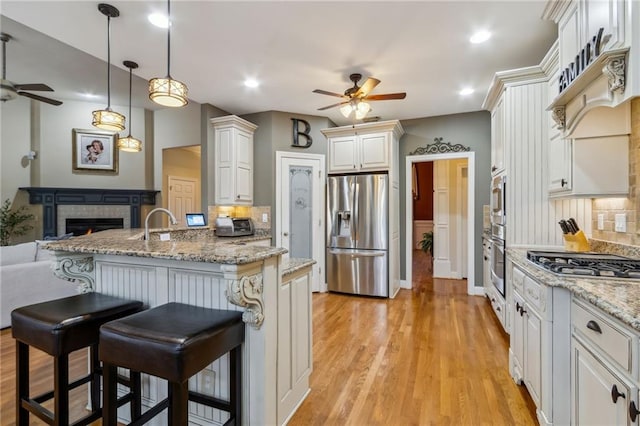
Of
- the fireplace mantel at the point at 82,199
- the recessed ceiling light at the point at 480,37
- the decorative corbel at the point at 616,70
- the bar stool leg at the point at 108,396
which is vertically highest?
the recessed ceiling light at the point at 480,37

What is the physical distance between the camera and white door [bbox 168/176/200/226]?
7.26 metres

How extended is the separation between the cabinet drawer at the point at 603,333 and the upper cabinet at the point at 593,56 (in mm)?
1000

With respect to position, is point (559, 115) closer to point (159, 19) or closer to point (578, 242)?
point (578, 242)

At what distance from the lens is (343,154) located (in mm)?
4578

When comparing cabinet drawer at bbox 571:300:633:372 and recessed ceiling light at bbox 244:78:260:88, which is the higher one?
recessed ceiling light at bbox 244:78:260:88

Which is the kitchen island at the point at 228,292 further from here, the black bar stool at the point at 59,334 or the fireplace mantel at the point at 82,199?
the fireplace mantel at the point at 82,199

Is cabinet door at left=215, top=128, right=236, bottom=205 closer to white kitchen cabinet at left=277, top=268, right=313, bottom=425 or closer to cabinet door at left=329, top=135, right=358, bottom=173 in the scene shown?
cabinet door at left=329, top=135, right=358, bottom=173

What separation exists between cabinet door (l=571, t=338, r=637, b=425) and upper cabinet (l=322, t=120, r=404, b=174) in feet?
10.6

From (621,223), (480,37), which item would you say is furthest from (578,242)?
(480,37)

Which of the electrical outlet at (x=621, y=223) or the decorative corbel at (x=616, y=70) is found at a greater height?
the decorative corbel at (x=616, y=70)

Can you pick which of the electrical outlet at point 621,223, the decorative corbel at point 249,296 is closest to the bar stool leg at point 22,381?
the decorative corbel at point 249,296

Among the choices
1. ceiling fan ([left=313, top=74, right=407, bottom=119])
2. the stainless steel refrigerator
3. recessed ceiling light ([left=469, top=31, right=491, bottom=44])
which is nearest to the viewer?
recessed ceiling light ([left=469, top=31, right=491, bottom=44])

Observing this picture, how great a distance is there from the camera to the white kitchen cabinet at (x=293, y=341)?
169 cm

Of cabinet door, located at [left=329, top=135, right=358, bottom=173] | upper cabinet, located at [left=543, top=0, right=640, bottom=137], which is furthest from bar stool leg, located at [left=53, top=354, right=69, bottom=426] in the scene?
cabinet door, located at [left=329, top=135, right=358, bottom=173]
